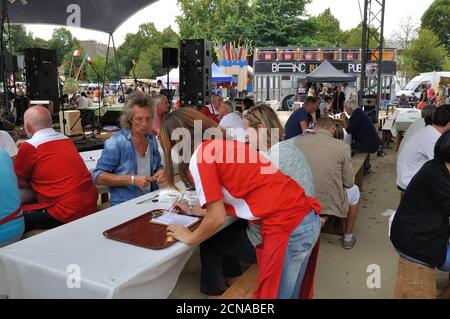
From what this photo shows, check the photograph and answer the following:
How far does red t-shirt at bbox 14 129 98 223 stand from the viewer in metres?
2.76

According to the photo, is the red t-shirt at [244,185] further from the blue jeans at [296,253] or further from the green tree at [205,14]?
the green tree at [205,14]

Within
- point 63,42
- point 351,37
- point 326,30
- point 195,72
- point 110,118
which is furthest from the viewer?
point 63,42

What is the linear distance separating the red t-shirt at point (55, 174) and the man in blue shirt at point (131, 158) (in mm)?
155

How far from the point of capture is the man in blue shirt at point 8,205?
2.28m

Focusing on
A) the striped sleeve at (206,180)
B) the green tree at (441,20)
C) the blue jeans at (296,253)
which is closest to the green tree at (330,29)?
the green tree at (441,20)

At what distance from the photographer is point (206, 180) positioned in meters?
1.69

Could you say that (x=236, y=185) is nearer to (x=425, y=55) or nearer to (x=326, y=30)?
(x=425, y=55)

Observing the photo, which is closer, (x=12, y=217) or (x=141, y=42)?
(x=12, y=217)

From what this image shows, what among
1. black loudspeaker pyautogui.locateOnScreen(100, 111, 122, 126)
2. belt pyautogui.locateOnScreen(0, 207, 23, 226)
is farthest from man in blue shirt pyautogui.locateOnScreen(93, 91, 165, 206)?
black loudspeaker pyautogui.locateOnScreen(100, 111, 122, 126)

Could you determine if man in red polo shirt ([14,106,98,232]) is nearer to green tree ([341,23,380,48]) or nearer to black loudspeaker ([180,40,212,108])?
black loudspeaker ([180,40,212,108])

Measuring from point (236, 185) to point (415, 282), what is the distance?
130 cm

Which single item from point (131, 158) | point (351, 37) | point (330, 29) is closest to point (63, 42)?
point (330, 29)

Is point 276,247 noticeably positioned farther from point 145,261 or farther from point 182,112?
point 182,112

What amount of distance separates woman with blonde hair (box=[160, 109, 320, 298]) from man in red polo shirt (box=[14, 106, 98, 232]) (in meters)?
1.24
